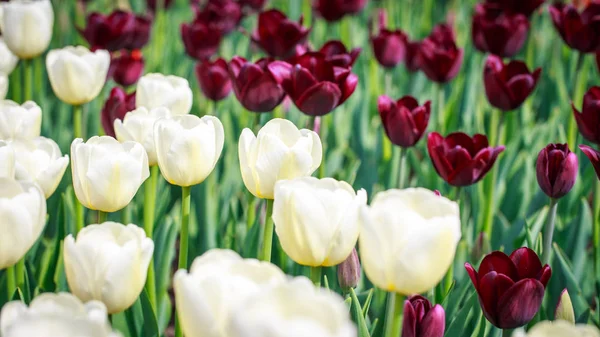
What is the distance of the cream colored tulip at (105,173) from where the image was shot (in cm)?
110

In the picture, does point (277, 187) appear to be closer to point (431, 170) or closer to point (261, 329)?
point (261, 329)

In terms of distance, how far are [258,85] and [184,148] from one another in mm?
565

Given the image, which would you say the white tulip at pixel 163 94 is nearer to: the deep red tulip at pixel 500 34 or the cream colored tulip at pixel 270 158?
the cream colored tulip at pixel 270 158

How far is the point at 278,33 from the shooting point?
2158mm

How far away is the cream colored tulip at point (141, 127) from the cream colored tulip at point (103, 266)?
1.40ft

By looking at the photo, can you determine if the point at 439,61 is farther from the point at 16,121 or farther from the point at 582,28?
the point at 16,121

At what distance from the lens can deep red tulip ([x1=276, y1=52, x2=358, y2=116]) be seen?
63.1 inches

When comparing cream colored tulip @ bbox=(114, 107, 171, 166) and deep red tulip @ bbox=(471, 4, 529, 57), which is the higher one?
deep red tulip @ bbox=(471, 4, 529, 57)

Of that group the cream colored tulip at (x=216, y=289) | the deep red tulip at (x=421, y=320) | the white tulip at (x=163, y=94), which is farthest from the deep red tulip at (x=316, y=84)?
the cream colored tulip at (x=216, y=289)

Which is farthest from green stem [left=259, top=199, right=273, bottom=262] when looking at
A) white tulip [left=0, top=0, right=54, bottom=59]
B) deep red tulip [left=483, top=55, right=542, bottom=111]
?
white tulip [left=0, top=0, right=54, bottom=59]

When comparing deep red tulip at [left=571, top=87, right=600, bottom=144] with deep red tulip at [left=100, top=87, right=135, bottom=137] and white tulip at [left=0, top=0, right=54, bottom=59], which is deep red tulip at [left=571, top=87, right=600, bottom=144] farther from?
white tulip at [left=0, top=0, right=54, bottom=59]

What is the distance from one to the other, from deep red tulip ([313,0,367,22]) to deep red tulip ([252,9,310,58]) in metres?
0.72

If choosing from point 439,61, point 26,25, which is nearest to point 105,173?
point 26,25

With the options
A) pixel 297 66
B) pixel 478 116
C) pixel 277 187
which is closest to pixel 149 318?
pixel 277 187
